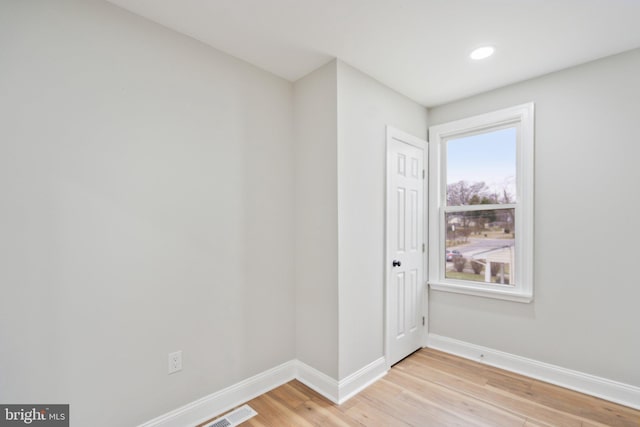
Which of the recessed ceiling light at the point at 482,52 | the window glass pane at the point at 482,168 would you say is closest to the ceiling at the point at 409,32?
the recessed ceiling light at the point at 482,52

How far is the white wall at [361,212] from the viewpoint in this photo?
2271 millimetres

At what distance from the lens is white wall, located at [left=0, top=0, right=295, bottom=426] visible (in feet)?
4.72

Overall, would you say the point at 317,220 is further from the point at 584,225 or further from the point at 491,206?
the point at 584,225

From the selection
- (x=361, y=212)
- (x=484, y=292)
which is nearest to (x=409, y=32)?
(x=361, y=212)

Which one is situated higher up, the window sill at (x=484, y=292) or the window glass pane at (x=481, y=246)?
the window glass pane at (x=481, y=246)

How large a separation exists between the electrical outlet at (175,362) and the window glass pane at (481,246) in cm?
262

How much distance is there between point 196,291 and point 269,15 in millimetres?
1845

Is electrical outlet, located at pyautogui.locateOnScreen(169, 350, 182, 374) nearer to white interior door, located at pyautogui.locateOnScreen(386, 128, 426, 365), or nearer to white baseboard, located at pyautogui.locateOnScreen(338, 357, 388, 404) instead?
white baseboard, located at pyautogui.locateOnScreen(338, 357, 388, 404)

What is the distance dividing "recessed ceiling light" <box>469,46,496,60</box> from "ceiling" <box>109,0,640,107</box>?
5 cm

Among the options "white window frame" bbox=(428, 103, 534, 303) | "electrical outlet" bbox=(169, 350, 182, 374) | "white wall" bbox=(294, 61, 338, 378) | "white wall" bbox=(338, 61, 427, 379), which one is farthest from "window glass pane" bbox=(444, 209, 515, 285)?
"electrical outlet" bbox=(169, 350, 182, 374)

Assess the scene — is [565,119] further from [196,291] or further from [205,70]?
[196,291]

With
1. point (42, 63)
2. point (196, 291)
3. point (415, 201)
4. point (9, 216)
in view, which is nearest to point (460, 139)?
point (415, 201)

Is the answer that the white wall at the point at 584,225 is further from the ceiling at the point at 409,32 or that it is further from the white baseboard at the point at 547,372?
the ceiling at the point at 409,32

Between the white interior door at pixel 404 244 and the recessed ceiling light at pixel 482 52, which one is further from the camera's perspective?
the white interior door at pixel 404 244
